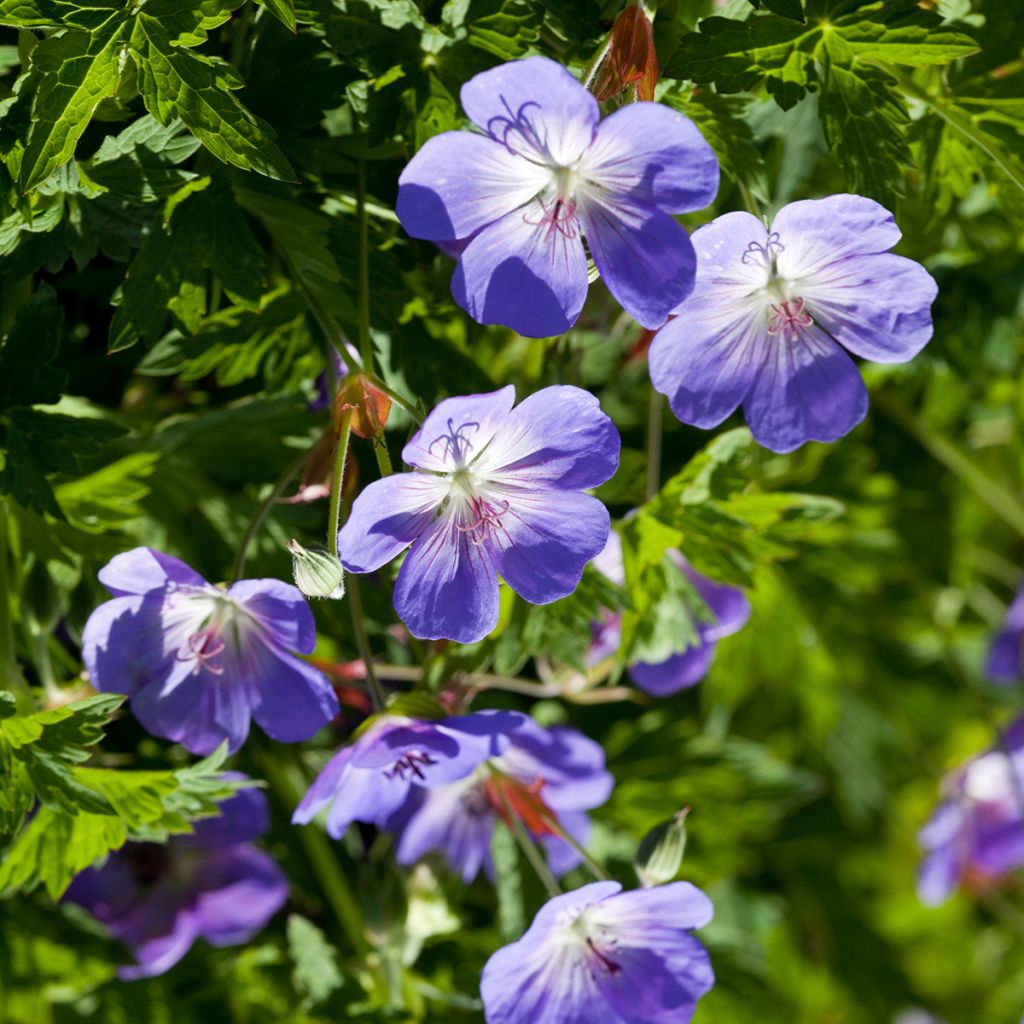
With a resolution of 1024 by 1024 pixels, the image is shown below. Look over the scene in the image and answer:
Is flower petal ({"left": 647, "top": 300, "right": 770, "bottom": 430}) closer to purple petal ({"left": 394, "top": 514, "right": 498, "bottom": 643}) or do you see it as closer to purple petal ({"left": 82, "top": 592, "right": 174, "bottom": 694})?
purple petal ({"left": 394, "top": 514, "right": 498, "bottom": 643})

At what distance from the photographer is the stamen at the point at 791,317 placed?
971 mm

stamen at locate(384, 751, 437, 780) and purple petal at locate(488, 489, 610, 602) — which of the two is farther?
stamen at locate(384, 751, 437, 780)

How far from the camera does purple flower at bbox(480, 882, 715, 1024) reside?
3.36 ft

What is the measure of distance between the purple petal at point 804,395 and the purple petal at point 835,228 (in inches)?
3.2

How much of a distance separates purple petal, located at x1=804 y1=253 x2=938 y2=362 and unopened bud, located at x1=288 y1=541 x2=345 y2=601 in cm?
43

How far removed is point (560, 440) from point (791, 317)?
225 mm

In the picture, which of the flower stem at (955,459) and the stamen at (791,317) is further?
the flower stem at (955,459)

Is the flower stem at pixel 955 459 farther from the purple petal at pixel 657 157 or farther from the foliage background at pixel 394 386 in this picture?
the purple petal at pixel 657 157

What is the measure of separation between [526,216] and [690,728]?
0.85 m

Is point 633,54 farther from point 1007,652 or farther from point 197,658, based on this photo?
point 1007,652

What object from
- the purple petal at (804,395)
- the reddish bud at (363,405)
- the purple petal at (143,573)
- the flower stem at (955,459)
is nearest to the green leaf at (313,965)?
the purple petal at (143,573)

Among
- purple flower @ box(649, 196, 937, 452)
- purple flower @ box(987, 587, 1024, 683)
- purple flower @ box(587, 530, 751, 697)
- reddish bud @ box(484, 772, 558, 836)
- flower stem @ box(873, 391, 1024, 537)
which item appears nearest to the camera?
purple flower @ box(649, 196, 937, 452)

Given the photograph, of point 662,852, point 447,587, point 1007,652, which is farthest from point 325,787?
point 1007,652

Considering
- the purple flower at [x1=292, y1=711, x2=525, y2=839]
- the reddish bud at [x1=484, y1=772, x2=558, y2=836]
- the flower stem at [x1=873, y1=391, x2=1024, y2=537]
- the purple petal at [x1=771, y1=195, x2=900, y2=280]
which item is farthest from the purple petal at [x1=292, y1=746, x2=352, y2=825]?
the flower stem at [x1=873, y1=391, x2=1024, y2=537]
